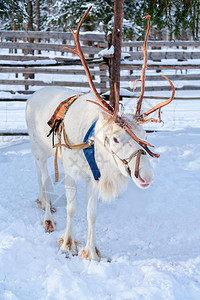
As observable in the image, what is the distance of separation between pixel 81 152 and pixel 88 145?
0.26 m

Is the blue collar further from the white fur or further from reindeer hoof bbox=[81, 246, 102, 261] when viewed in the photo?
reindeer hoof bbox=[81, 246, 102, 261]

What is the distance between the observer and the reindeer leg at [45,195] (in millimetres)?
3502

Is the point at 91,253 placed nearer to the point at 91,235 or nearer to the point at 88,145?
the point at 91,235

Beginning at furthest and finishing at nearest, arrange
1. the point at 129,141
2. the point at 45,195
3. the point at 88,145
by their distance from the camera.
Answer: the point at 45,195 → the point at 88,145 → the point at 129,141

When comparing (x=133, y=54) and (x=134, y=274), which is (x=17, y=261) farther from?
(x=133, y=54)

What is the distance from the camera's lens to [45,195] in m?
3.70

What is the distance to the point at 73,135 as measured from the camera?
2.92 metres

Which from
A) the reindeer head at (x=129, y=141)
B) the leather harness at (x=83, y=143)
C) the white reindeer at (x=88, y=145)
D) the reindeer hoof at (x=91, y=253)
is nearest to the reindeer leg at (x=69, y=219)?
the white reindeer at (x=88, y=145)

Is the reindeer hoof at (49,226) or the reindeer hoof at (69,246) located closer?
the reindeer hoof at (69,246)

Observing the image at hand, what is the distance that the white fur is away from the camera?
7.22ft

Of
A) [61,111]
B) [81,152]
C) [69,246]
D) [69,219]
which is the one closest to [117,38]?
[61,111]

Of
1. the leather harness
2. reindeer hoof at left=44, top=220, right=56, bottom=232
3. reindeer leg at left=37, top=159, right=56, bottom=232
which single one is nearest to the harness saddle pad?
the leather harness

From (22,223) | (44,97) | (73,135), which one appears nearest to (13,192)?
(22,223)

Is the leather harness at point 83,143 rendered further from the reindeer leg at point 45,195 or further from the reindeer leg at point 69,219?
the reindeer leg at point 45,195
